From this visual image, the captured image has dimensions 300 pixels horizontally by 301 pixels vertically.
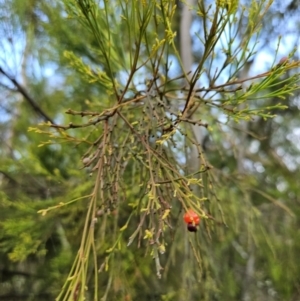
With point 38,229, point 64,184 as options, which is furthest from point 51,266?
point 64,184

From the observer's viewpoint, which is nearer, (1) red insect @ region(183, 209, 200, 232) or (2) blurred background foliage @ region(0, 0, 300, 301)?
(1) red insect @ region(183, 209, 200, 232)

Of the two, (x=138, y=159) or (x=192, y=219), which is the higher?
(x=138, y=159)

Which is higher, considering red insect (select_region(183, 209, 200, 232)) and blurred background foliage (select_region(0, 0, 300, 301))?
blurred background foliage (select_region(0, 0, 300, 301))

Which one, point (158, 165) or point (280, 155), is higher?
point (280, 155)

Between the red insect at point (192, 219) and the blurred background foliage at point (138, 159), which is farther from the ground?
the blurred background foliage at point (138, 159)

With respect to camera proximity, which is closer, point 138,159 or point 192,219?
point 192,219

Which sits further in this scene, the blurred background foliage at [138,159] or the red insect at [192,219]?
the blurred background foliage at [138,159]

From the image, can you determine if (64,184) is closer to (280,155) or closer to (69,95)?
(69,95)

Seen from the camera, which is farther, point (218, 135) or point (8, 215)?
point (218, 135)
